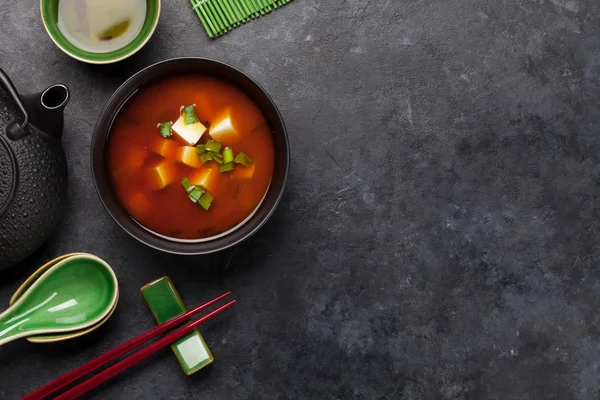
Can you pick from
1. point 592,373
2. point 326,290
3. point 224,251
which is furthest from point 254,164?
point 592,373

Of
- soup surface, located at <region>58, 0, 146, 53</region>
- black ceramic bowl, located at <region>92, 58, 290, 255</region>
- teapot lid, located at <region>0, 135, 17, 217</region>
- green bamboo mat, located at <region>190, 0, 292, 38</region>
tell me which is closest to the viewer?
teapot lid, located at <region>0, 135, 17, 217</region>

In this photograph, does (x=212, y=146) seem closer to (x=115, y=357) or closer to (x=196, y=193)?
(x=196, y=193)

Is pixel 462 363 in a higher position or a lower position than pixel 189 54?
lower

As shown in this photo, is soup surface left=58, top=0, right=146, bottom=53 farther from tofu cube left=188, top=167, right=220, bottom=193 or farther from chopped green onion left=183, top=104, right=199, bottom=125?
tofu cube left=188, top=167, right=220, bottom=193

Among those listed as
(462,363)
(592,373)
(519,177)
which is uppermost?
(519,177)

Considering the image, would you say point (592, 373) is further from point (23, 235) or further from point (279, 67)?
point (23, 235)

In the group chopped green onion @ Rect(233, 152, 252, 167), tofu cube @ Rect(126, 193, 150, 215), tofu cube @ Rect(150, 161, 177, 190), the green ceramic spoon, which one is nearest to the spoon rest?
the green ceramic spoon

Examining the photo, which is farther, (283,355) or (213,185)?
(283,355)
